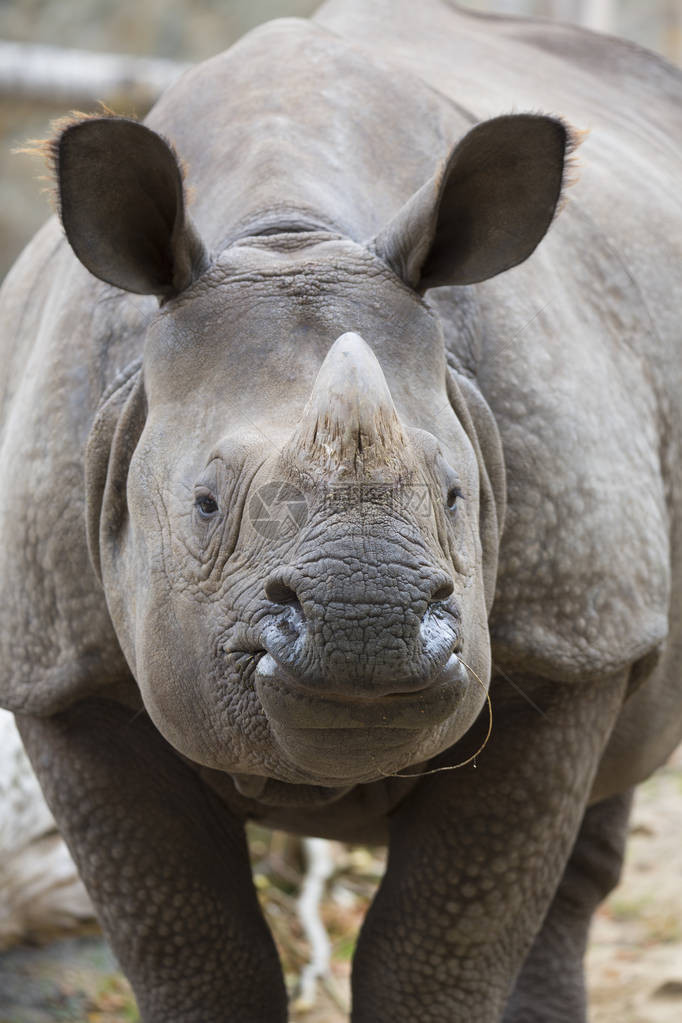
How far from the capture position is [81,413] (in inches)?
149

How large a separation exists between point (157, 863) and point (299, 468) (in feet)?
4.94

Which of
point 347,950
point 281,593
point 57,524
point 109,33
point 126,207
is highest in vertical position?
point 126,207

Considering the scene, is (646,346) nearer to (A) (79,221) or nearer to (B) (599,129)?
(B) (599,129)

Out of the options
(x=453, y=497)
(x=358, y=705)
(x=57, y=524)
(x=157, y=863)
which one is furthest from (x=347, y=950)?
(x=358, y=705)

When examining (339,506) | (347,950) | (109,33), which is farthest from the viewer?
(109,33)

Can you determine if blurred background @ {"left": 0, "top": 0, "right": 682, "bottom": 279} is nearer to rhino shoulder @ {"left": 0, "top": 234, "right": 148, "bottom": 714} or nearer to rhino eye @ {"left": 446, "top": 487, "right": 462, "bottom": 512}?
rhino shoulder @ {"left": 0, "top": 234, "right": 148, "bottom": 714}

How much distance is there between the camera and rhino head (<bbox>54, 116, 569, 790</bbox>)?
2742 mm

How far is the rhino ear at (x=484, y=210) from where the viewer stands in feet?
11.1

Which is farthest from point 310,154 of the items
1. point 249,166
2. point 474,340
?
point 474,340

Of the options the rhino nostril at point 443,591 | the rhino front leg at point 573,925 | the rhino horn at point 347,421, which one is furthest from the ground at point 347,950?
the rhino horn at point 347,421

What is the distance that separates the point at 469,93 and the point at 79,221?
1.60 meters

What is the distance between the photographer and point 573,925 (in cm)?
557

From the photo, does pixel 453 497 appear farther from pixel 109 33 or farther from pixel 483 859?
pixel 109 33

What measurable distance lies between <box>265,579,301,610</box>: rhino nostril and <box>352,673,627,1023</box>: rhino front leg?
47.0 inches
